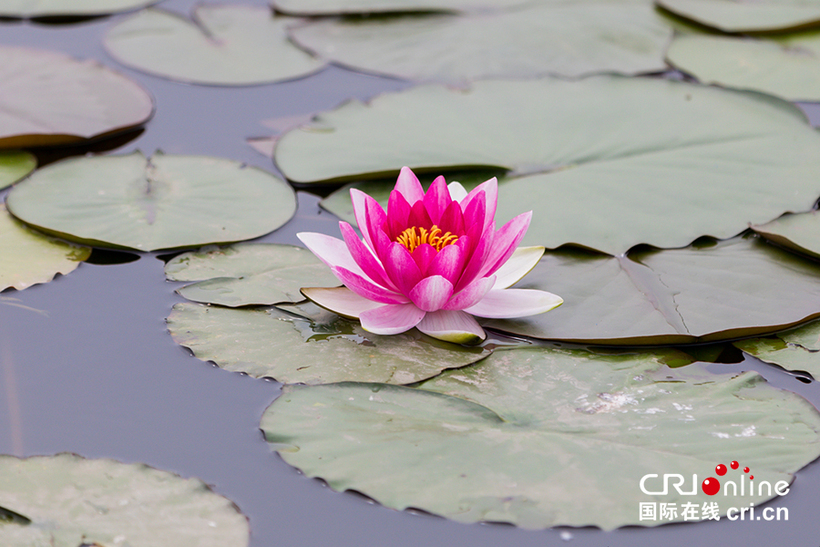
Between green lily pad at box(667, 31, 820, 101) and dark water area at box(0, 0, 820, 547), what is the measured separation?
1943mm

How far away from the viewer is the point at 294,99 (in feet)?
10.8

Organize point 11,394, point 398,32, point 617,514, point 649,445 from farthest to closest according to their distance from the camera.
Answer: point 398,32
point 11,394
point 649,445
point 617,514

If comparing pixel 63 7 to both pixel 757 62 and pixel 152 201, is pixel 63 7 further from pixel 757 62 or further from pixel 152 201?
pixel 757 62

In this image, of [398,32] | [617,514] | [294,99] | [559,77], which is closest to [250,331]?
[617,514]

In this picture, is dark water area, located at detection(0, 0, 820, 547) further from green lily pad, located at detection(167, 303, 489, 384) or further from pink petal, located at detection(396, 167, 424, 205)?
pink petal, located at detection(396, 167, 424, 205)

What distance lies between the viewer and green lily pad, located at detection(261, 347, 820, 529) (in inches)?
59.1

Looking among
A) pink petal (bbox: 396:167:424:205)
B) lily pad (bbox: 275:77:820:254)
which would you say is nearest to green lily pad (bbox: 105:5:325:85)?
lily pad (bbox: 275:77:820:254)

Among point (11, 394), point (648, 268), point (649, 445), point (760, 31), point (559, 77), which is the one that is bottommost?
point (11, 394)

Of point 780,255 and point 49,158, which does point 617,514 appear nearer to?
point 780,255

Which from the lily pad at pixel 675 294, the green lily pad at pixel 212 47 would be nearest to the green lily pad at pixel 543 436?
the lily pad at pixel 675 294

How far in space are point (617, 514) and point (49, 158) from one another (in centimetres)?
250

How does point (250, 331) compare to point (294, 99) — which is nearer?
point (250, 331)

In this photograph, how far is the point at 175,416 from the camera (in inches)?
69.4

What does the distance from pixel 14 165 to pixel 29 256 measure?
642 millimetres
